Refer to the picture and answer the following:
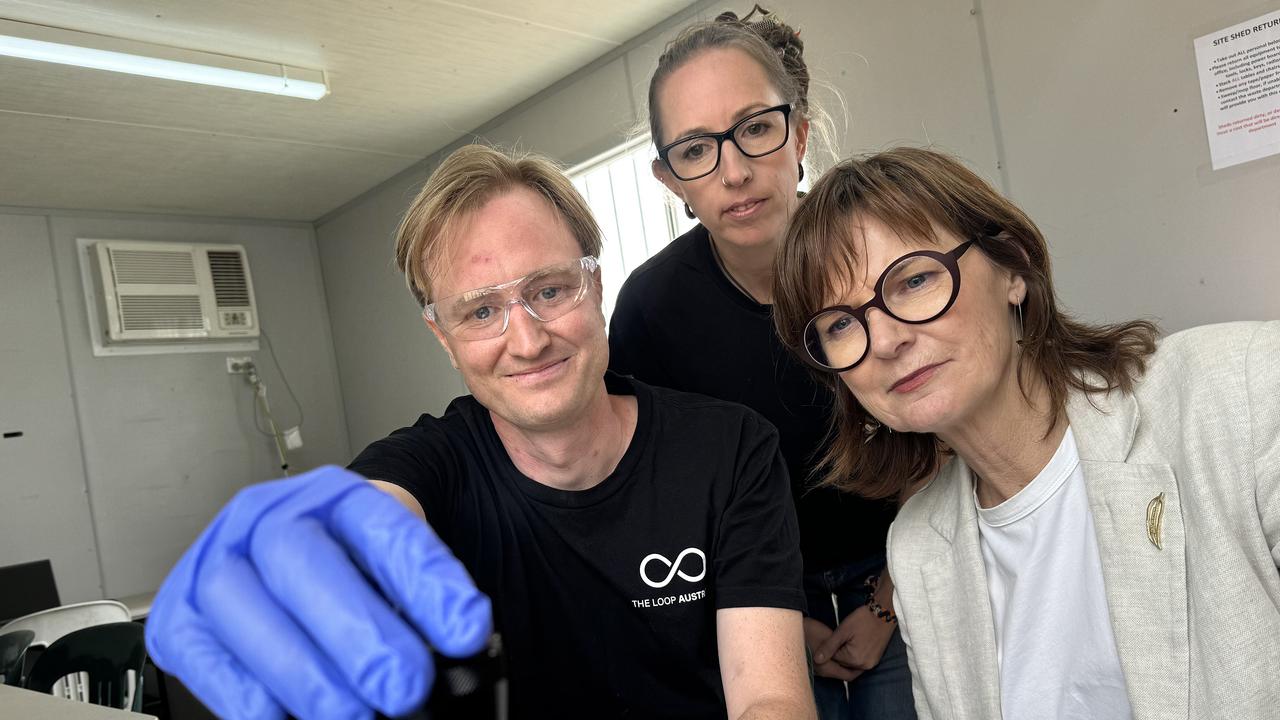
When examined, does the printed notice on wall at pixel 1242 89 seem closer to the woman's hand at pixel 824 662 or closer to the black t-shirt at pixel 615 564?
the woman's hand at pixel 824 662

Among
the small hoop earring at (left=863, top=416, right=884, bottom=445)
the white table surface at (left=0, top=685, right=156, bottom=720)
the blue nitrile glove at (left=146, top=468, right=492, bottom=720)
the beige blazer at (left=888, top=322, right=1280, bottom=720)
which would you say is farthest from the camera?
the small hoop earring at (left=863, top=416, right=884, bottom=445)

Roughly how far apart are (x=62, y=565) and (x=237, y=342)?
5.82ft

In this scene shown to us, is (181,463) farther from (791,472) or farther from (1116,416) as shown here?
(1116,416)

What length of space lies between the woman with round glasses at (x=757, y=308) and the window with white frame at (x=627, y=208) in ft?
7.87

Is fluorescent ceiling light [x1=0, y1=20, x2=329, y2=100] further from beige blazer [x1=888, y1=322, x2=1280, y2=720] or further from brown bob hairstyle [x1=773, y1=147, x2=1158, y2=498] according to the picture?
beige blazer [x1=888, y1=322, x2=1280, y2=720]

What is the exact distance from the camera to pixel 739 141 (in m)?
1.70

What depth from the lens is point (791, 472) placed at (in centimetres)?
184

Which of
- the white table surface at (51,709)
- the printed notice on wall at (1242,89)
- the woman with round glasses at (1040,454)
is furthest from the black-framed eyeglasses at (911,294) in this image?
the printed notice on wall at (1242,89)

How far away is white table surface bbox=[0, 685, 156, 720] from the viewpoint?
1401 mm

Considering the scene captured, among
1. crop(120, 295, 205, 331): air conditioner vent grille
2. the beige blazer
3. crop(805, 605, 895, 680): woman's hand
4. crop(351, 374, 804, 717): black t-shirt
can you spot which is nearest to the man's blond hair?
crop(351, 374, 804, 717): black t-shirt

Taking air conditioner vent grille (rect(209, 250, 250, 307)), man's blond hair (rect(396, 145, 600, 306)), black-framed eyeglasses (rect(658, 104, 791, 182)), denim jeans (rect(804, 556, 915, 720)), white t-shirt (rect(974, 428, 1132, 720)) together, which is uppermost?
air conditioner vent grille (rect(209, 250, 250, 307))

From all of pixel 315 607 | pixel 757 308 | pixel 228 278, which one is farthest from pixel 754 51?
pixel 228 278

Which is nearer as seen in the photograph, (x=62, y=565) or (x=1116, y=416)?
(x=1116, y=416)

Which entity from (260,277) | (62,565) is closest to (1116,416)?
(62,565)
